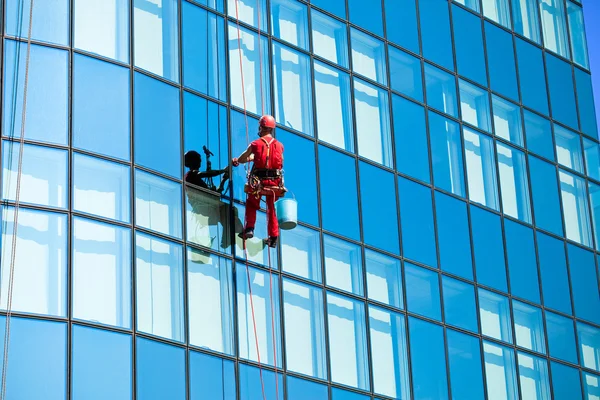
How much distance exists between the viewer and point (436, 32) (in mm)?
40750

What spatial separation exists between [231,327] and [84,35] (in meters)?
6.65

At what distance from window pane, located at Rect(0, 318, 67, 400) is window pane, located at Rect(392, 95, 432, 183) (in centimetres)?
1216

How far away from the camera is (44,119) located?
2977 cm

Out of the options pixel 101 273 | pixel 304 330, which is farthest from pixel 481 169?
pixel 101 273

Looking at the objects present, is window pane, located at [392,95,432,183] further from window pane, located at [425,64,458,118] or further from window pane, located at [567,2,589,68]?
window pane, located at [567,2,589,68]

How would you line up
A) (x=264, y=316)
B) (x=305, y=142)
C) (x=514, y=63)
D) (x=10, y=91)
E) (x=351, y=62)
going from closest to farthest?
(x=10, y=91) → (x=264, y=316) → (x=305, y=142) → (x=351, y=62) → (x=514, y=63)

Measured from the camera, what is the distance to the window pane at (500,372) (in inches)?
1489

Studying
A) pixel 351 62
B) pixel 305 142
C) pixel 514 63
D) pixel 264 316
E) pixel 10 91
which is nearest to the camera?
pixel 10 91

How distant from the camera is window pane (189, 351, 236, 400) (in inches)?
1188

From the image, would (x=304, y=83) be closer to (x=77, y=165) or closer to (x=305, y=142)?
(x=305, y=142)

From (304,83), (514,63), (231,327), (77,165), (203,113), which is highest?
(514,63)

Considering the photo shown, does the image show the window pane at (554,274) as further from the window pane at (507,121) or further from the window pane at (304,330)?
the window pane at (304,330)

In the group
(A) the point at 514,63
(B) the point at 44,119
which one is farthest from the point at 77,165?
(A) the point at 514,63

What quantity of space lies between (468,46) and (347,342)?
11129mm
